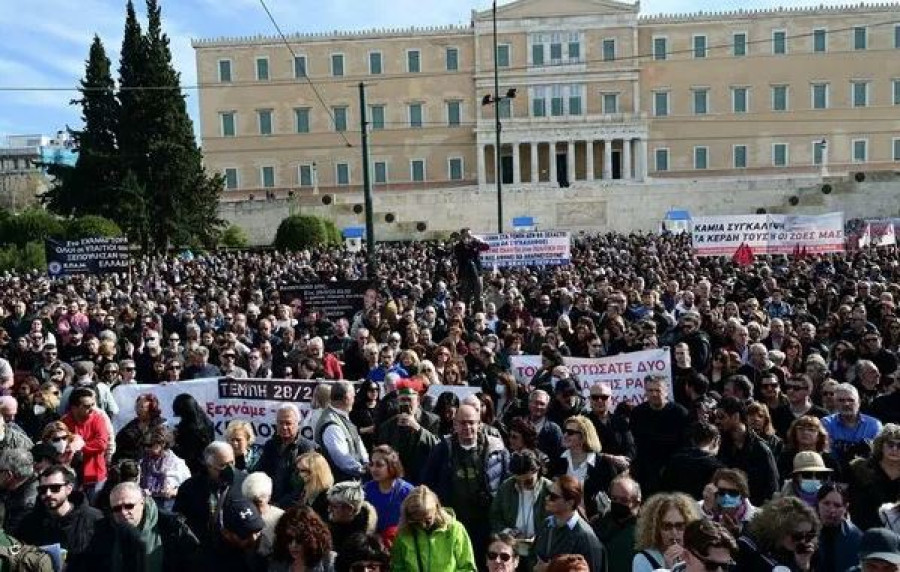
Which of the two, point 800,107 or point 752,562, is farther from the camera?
point 800,107

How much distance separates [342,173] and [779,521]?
59.8 meters

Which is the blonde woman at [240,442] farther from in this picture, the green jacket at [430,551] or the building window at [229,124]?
the building window at [229,124]

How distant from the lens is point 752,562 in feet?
13.2

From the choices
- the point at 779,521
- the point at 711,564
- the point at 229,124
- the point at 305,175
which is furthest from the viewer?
the point at 305,175

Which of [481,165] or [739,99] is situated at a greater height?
[739,99]

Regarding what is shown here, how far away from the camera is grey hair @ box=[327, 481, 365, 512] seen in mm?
4746

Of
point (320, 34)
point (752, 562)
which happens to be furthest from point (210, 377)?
point (320, 34)

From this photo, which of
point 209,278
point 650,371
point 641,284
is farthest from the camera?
point 209,278

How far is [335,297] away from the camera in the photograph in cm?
1391

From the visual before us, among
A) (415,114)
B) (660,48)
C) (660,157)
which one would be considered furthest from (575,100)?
(415,114)

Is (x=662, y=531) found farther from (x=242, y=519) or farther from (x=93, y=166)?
(x=93, y=166)

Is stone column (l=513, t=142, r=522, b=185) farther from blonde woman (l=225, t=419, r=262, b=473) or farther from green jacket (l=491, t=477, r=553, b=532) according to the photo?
green jacket (l=491, t=477, r=553, b=532)

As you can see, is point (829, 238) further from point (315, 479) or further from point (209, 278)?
point (315, 479)

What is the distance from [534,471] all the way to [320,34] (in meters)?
59.1
